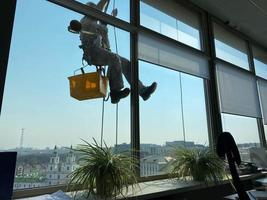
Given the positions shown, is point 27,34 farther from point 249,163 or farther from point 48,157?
point 249,163

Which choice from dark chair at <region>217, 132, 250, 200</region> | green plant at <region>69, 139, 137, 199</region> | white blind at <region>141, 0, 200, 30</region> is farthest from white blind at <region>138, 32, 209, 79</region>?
dark chair at <region>217, 132, 250, 200</region>

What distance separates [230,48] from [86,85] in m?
3.45

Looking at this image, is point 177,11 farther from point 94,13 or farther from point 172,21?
point 94,13

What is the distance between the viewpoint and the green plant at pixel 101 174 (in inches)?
69.7

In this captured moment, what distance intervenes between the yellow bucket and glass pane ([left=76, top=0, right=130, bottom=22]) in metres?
1.00

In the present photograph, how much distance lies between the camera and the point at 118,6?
2947 mm

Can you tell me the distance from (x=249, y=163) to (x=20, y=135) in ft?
10.0

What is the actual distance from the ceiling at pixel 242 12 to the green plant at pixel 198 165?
258cm

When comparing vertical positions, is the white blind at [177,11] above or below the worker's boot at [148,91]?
above

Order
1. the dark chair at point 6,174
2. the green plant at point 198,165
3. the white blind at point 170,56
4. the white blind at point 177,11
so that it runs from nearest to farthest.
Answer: the dark chair at point 6,174
the green plant at point 198,165
the white blind at point 170,56
the white blind at point 177,11

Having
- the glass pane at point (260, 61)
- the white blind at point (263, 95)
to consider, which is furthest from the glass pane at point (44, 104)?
the glass pane at point (260, 61)

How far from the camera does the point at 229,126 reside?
3.77 meters

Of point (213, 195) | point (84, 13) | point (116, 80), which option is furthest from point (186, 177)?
point (84, 13)

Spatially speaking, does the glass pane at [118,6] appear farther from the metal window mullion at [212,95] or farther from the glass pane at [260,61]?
the glass pane at [260,61]
